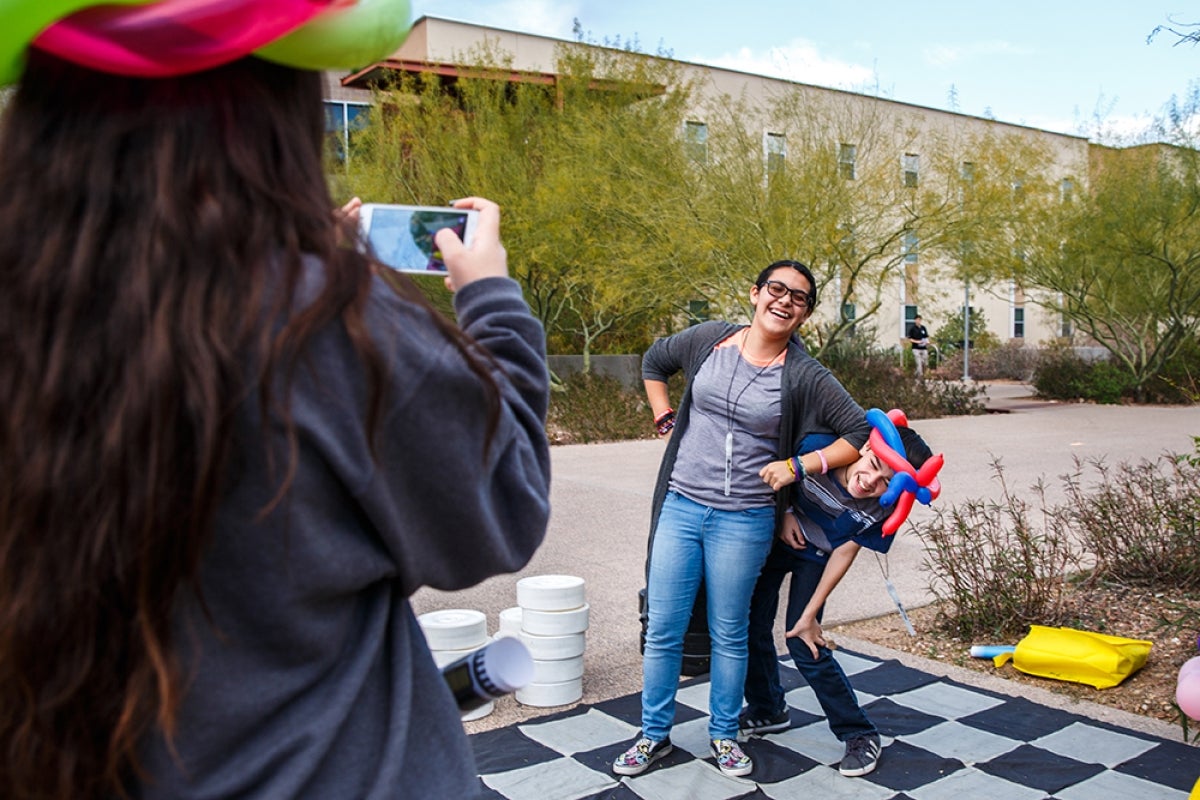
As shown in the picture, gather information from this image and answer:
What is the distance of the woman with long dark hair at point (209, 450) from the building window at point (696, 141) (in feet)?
57.4

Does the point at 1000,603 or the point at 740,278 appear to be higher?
the point at 740,278

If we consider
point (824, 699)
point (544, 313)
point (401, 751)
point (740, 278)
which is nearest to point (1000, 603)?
point (824, 699)

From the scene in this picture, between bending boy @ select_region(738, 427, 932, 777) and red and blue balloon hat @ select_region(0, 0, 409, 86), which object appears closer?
red and blue balloon hat @ select_region(0, 0, 409, 86)

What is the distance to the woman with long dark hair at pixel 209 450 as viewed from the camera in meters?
0.93

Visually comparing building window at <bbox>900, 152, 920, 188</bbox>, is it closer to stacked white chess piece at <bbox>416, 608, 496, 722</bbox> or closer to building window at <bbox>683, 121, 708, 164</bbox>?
building window at <bbox>683, 121, 708, 164</bbox>

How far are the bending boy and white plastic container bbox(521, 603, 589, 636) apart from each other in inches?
37.3

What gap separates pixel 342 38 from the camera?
3.43 ft

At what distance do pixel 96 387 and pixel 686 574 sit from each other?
3.23m

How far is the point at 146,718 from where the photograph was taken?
0.98 m

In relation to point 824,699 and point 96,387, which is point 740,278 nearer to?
point 824,699

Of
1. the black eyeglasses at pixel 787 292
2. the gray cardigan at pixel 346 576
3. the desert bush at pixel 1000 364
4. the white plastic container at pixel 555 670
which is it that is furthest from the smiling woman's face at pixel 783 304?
the desert bush at pixel 1000 364

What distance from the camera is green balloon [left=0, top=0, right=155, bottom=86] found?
2.98 feet

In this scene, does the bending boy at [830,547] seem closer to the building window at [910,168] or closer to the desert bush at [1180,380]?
the building window at [910,168]

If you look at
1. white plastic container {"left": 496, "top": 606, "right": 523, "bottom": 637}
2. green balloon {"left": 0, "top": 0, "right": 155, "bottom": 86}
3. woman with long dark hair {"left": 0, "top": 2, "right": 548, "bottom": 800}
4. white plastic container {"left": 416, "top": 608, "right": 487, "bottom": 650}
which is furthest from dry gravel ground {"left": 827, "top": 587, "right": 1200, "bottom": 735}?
green balloon {"left": 0, "top": 0, "right": 155, "bottom": 86}
